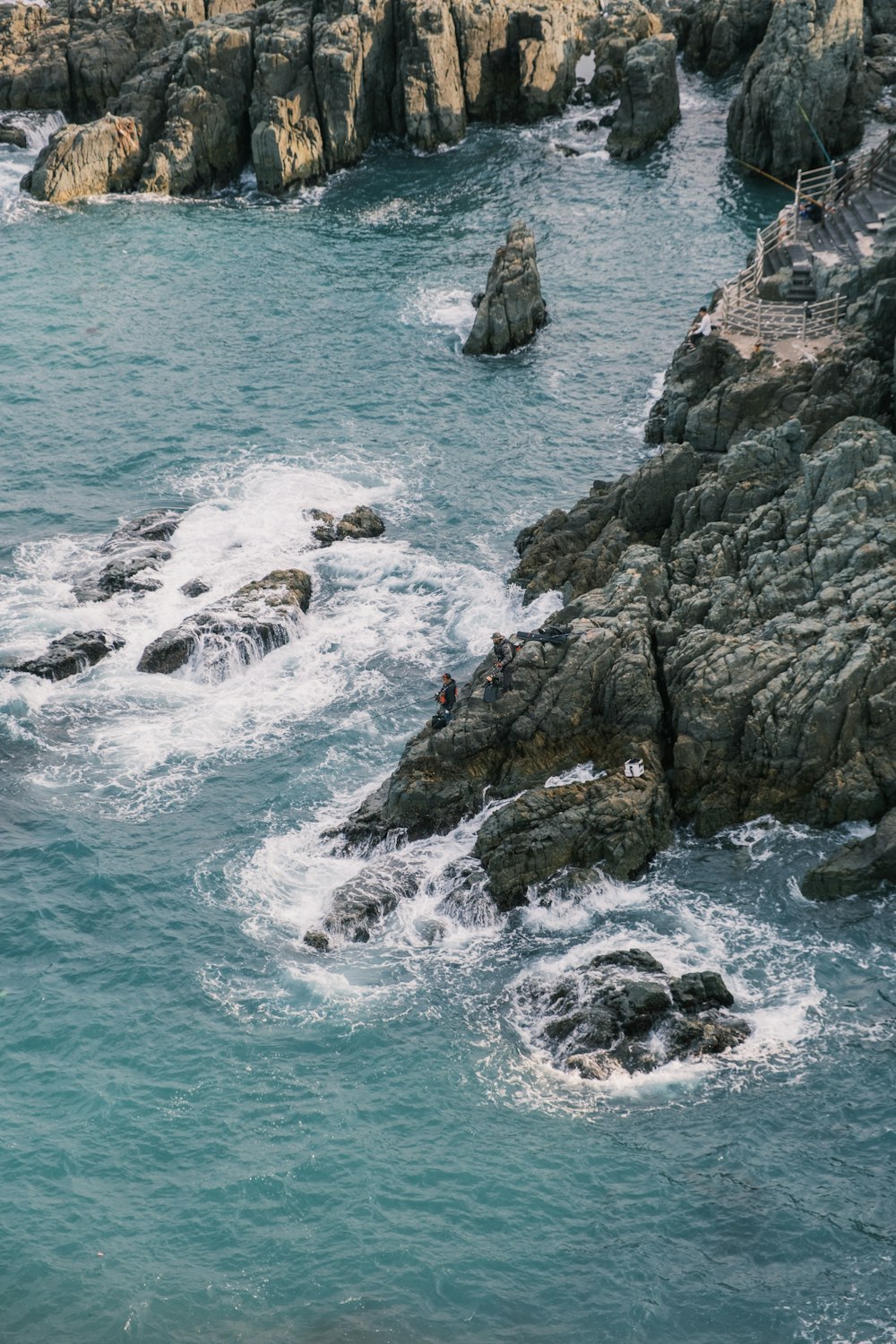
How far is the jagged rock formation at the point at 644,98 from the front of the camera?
92000 mm

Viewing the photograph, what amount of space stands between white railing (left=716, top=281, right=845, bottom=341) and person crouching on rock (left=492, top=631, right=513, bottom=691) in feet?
62.3

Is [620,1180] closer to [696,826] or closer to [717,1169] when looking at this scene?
[717,1169]

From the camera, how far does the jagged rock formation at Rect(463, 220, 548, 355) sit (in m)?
71.9

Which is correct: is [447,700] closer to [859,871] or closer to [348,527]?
[859,871]

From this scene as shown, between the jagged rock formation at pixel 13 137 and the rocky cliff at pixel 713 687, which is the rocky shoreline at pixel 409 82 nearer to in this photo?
the jagged rock formation at pixel 13 137

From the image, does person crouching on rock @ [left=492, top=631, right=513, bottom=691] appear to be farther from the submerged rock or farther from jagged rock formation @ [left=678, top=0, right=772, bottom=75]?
jagged rock formation @ [left=678, top=0, right=772, bottom=75]

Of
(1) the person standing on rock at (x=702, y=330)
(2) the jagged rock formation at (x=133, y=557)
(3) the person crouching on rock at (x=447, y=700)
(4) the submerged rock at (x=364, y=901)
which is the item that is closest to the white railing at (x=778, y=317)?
(1) the person standing on rock at (x=702, y=330)

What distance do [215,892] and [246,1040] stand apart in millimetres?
6013

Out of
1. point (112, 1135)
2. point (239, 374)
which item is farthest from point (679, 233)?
point (112, 1135)

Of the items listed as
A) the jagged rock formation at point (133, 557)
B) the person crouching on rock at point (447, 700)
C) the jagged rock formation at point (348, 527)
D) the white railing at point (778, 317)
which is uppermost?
the white railing at point (778, 317)

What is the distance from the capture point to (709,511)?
47656 millimetres

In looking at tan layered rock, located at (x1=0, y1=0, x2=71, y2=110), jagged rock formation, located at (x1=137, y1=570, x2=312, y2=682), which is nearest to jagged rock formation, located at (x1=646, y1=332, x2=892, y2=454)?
jagged rock formation, located at (x1=137, y1=570, x2=312, y2=682)

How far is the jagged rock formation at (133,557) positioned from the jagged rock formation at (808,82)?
4840 centimetres

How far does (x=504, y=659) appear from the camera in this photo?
44062mm
